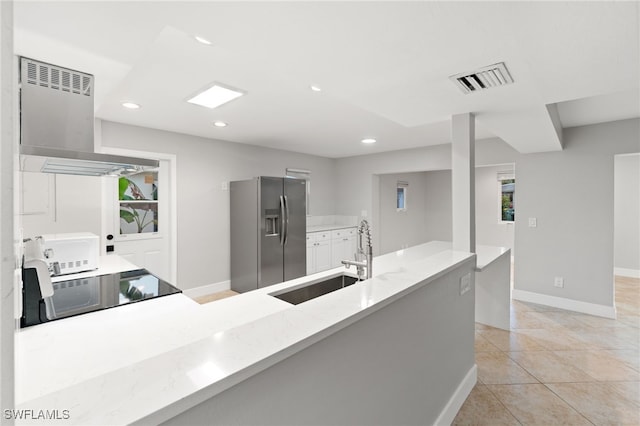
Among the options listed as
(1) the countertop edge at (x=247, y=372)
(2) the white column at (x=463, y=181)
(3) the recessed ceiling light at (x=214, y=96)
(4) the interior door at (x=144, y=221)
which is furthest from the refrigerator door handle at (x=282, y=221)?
(1) the countertop edge at (x=247, y=372)

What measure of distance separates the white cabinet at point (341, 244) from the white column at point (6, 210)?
17.0ft

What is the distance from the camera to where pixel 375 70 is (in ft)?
5.03

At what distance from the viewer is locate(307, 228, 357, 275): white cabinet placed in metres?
5.05

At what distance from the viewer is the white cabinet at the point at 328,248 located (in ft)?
16.6

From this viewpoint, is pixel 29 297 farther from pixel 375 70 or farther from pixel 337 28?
pixel 375 70

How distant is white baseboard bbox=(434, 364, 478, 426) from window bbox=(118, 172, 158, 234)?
3.74 metres

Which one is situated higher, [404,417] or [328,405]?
[328,405]

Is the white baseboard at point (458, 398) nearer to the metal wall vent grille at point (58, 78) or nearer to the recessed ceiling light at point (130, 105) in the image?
the metal wall vent grille at point (58, 78)

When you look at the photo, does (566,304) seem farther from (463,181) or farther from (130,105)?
(130,105)

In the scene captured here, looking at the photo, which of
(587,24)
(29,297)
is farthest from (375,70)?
(29,297)

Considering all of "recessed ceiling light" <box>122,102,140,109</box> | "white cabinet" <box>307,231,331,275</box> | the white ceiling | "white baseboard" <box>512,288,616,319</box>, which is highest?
"recessed ceiling light" <box>122,102,140,109</box>

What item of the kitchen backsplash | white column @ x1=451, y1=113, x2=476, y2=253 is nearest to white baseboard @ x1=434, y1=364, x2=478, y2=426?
white column @ x1=451, y1=113, x2=476, y2=253

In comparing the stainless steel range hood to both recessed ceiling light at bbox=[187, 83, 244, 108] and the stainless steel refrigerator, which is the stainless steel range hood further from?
the stainless steel refrigerator

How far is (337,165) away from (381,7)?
5.42m
